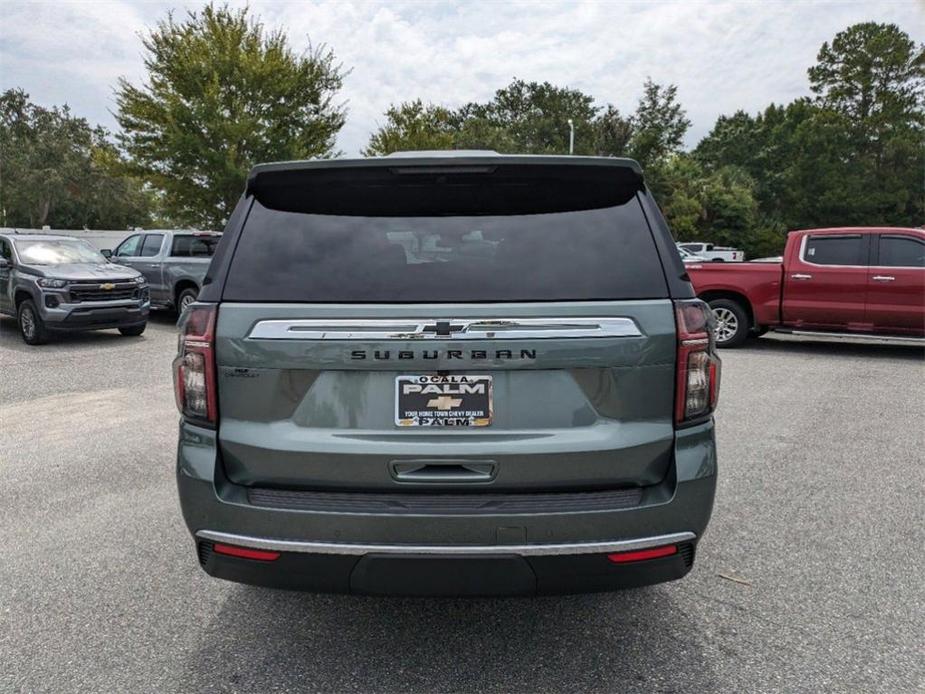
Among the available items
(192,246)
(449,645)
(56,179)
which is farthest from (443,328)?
(56,179)

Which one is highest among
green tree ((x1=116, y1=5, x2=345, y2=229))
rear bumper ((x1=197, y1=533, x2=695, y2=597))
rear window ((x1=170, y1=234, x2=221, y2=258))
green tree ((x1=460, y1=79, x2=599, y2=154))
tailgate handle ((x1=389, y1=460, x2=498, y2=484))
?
green tree ((x1=460, y1=79, x2=599, y2=154))

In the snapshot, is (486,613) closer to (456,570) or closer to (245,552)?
(456,570)

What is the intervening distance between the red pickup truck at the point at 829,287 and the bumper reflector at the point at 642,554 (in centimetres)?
892

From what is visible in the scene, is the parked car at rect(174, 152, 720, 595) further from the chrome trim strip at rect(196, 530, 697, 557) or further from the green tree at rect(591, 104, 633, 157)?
the green tree at rect(591, 104, 633, 157)

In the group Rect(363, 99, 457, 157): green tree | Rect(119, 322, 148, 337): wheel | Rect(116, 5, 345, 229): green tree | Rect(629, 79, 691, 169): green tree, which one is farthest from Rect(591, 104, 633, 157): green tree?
Rect(119, 322, 148, 337): wheel

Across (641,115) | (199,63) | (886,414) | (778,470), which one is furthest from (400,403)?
(641,115)

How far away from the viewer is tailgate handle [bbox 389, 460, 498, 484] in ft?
7.30

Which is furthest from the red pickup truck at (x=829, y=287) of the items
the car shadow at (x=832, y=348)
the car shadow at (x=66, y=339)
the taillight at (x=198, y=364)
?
the car shadow at (x=66, y=339)

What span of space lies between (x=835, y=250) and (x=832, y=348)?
6.10 ft

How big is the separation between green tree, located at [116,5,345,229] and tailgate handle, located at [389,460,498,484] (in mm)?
18010

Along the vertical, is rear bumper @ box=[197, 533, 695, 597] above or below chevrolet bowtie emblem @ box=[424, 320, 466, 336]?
below

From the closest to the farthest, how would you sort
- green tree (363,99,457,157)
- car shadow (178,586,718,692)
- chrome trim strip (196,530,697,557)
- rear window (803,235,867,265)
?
chrome trim strip (196,530,697,557)
car shadow (178,586,718,692)
rear window (803,235,867,265)
green tree (363,99,457,157)

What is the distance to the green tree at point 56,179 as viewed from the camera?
45344 millimetres

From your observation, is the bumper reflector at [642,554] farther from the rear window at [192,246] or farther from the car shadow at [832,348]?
the rear window at [192,246]
